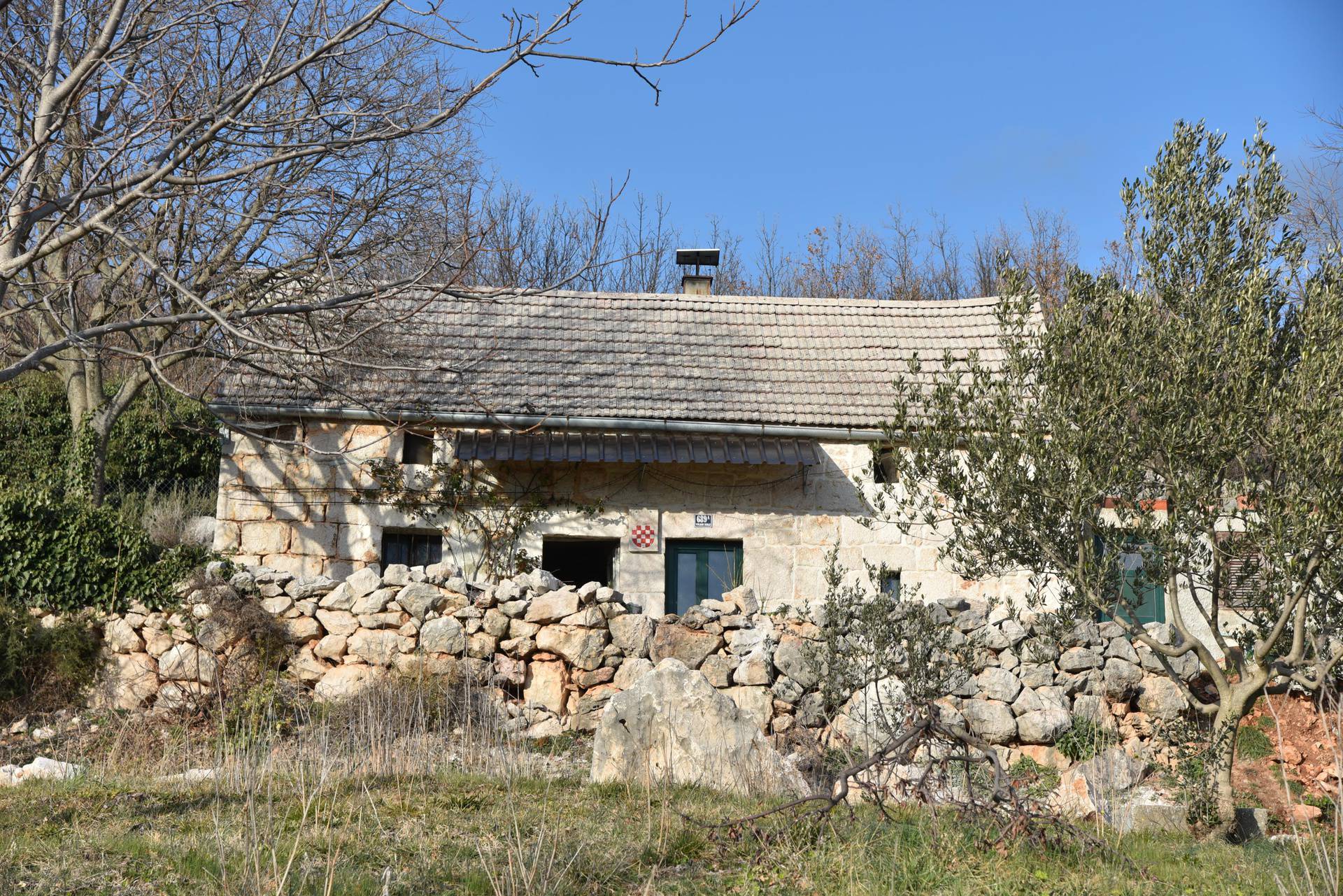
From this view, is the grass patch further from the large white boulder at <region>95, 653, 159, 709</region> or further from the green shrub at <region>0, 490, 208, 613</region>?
the green shrub at <region>0, 490, 208, 613</region>

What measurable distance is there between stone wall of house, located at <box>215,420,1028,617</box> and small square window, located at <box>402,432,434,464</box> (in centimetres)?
17

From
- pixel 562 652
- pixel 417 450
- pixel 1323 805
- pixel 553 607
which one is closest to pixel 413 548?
pixel 417 450

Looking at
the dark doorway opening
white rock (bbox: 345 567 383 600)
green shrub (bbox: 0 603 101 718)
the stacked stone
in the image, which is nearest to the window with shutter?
the stacked stone

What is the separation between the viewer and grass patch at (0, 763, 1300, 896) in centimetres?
478

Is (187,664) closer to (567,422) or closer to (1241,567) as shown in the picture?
(567,422)

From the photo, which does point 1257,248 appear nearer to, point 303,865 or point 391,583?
point 303,865

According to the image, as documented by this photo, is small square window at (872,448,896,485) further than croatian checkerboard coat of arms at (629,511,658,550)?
Yes

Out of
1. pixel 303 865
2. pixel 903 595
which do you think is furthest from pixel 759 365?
pixel 303 865

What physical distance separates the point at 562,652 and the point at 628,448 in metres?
2.95

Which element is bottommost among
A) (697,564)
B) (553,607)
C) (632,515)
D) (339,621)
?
(339,621)

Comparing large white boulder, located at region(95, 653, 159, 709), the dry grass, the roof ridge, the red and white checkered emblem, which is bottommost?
the dry grass

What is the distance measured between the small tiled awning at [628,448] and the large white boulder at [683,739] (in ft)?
16.2

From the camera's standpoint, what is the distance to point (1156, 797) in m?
7.78

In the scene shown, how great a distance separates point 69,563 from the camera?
11.0 meters
